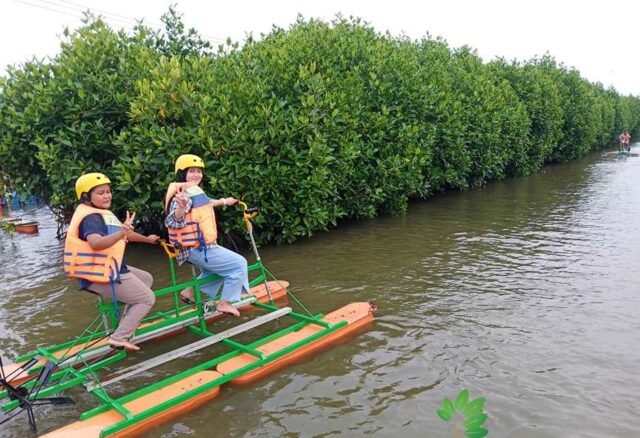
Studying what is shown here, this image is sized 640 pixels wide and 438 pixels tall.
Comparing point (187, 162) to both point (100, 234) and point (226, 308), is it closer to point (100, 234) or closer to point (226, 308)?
point (100, 234)

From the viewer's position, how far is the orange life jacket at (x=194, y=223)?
5.39 m

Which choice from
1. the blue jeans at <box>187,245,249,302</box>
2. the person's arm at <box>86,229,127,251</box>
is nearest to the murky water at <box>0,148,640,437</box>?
the blue jeans at <box>187,245,249,302</box>

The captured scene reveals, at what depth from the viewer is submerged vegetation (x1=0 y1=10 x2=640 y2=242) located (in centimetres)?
932

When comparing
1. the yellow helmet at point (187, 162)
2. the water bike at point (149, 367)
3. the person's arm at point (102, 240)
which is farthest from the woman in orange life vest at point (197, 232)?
the person's arm at point (102, 240)

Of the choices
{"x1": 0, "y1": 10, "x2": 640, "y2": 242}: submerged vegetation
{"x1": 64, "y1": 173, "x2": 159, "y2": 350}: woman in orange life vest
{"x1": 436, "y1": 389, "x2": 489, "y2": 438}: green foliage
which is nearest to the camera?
{"x1": 436, "y1": 389, "x2": 489, "y2": 438}: green foliage

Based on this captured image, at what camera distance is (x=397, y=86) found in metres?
13.8

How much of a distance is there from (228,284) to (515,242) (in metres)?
6.92

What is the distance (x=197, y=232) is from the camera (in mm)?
5414

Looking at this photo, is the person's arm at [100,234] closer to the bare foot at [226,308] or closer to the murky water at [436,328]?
the bare foot at [226,308]

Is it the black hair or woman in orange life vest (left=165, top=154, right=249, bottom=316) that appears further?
the black hair

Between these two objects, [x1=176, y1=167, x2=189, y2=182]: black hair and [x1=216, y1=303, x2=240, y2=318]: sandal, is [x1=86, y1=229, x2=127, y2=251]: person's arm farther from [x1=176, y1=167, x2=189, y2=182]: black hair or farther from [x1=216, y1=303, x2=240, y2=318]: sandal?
[x1=216, y1=303, x2=240, y2=318]: sandal

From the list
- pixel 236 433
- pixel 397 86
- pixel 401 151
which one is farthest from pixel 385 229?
pixel 236 433

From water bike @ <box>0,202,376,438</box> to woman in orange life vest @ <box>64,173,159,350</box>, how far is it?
188mm

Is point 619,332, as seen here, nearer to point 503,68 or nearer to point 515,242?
point 515,242
